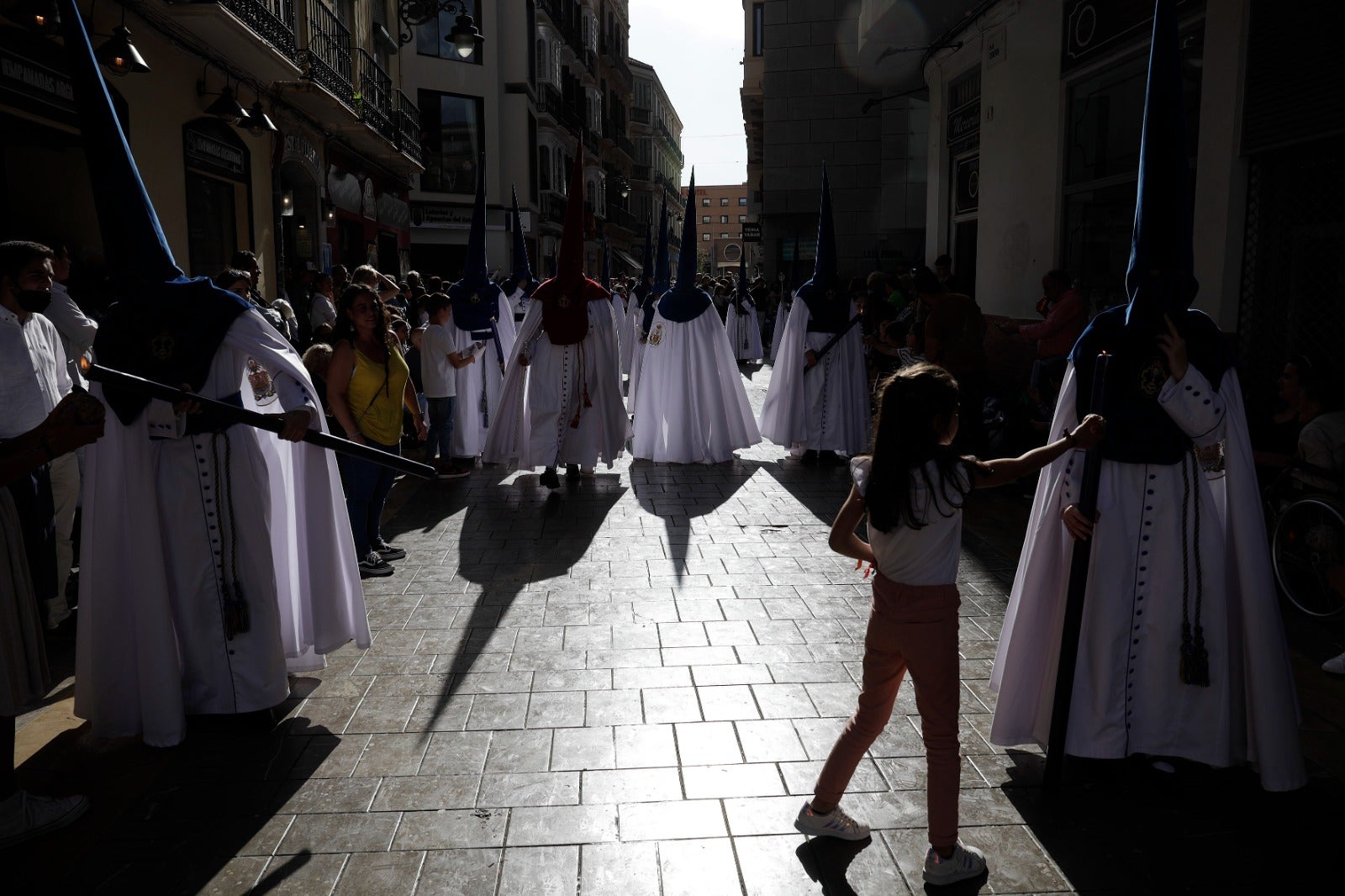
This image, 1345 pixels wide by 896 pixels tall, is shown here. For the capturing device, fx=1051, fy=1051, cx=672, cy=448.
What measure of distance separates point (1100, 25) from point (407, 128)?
16.9m

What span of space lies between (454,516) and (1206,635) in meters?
5.82

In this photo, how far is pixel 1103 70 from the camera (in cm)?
1072

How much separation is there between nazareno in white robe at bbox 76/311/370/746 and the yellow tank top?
1923 mm

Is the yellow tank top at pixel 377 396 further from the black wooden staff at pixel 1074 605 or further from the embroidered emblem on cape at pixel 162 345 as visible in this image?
the black wooden staff at pixel 1074 605

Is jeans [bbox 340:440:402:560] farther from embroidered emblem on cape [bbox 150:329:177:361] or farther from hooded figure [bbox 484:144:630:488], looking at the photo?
hooded figure [bbox 484:144:630:488]

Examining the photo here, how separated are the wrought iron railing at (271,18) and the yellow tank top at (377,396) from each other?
6.75 metres

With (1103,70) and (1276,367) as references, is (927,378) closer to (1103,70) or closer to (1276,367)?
(1276,367)

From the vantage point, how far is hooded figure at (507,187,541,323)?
44.4 feet

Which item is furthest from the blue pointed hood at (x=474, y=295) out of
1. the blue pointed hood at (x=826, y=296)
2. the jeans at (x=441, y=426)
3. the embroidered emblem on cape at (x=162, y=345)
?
the embroidered emblem on cape at (x=162, y=345)

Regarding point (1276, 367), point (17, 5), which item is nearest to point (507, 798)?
point (1276, 367)

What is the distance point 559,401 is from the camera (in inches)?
374

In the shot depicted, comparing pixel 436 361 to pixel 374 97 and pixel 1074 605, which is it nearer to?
pixel 1074 605

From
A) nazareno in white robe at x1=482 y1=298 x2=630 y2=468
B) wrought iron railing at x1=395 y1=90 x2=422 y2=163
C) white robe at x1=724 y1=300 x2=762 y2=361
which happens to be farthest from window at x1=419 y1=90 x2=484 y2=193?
nazareno in white robe at x1=482 y1=298 x2=630 y2=468

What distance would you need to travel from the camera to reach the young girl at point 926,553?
10.1 ft
